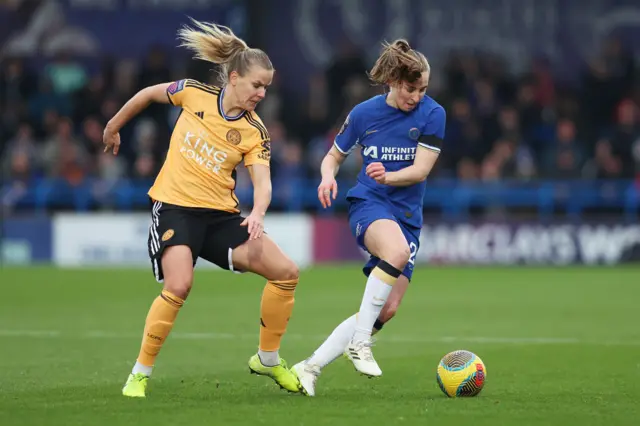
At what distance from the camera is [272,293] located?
8047 mm

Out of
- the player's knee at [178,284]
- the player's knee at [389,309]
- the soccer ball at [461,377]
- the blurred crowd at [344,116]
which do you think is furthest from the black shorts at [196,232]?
the blurred crowd at [344,116]

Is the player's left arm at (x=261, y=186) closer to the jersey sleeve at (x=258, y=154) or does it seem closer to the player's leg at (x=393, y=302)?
the jersey sleeve at (x=258, y=154)

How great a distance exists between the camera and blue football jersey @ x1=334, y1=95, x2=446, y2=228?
27.6 ft

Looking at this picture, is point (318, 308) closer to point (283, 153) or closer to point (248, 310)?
point (248, 310)

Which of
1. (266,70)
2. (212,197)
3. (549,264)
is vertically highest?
(266,70)

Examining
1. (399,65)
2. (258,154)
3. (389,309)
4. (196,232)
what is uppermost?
(399,65)

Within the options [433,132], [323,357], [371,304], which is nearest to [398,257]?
[371,304]

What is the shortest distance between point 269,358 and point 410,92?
1957 mm

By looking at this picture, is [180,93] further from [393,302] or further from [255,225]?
[393,302]

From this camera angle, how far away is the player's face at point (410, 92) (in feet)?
26.9

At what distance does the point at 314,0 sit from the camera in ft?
82.6

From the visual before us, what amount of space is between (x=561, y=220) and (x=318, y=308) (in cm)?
871

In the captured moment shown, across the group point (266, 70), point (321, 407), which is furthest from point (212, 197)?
point (321, 407)

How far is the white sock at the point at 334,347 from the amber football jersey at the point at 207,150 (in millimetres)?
1048
